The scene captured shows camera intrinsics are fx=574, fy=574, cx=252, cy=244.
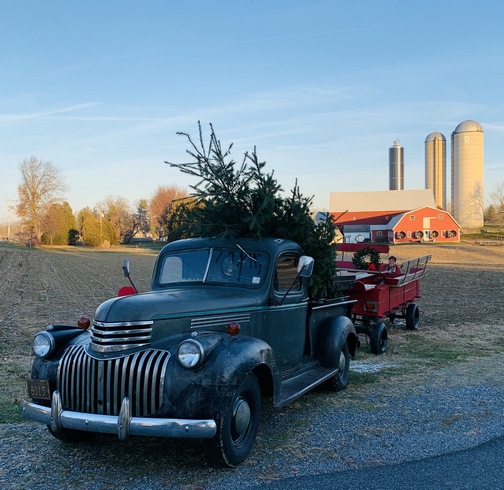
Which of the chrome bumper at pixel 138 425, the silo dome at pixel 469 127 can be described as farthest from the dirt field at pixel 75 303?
the silo dome at pixel 469 127

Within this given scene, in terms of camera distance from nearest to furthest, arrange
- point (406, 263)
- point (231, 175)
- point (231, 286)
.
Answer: point (231, 286) → point (231, 175) → point (406, 263)

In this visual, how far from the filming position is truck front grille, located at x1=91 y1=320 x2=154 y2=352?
4.87 meters

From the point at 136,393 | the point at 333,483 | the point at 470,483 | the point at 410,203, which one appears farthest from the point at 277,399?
the point at 410,203

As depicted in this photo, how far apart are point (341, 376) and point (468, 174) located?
296 ft

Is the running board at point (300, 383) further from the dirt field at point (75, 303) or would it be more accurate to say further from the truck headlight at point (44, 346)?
the dirt field at point (75, 303)

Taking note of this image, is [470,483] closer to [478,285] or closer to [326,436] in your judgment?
[326,436]

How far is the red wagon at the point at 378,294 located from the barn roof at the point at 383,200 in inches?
2386

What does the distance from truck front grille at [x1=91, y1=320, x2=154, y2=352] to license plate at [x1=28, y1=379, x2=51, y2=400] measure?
67cm

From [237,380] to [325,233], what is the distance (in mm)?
3613

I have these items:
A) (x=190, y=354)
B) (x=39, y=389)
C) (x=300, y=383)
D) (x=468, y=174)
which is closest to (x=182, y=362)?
(x=190, y=354)

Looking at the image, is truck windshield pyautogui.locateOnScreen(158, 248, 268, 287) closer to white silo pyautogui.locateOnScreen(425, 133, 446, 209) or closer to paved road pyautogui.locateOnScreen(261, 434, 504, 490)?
paved road pyautogui.locateOnScreen(261, 434, 504, 490)

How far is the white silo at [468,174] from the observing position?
87500 mm

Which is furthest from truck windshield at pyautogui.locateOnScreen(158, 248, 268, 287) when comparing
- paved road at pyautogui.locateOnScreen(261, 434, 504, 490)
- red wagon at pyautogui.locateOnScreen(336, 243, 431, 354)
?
red wagon at pyautogui.locateOnScreen(336, 243, 431, 354)

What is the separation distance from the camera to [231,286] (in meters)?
6.23
